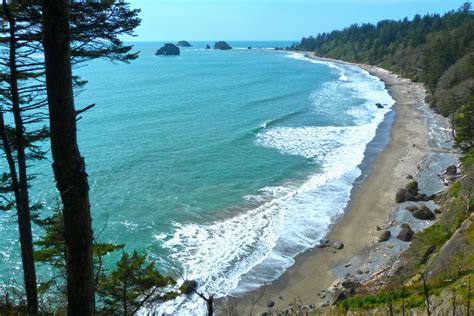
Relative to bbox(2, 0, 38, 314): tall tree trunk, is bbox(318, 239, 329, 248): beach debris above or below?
below

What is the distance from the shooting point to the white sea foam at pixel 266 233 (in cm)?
1873

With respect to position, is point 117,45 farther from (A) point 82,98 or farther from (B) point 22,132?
(A) point 82,98

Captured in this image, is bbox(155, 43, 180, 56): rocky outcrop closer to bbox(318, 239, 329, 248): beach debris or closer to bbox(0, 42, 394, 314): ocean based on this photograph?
bbox(0, 42, 394, 314): ocean

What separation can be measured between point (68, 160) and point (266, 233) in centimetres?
2002

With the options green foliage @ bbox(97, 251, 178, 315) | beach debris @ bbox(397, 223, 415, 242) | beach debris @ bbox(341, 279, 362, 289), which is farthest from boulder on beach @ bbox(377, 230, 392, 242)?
green foliage @ bbox(97, 251, 178, 315)

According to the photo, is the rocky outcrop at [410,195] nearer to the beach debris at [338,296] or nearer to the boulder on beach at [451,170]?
the boulder on beach at [451,170]

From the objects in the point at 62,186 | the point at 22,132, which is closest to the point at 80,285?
the point at 62,186

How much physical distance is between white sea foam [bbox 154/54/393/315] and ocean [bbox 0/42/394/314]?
0.07 m

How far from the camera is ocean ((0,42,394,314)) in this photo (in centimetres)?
2066

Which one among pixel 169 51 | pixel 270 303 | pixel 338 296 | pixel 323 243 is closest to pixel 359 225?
pixel 323 243

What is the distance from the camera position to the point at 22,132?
352 inches

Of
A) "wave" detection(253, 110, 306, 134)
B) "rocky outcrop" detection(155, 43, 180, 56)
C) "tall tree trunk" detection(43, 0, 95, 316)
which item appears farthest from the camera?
"rocky outcrop" detection(155, 43, 180, 56)

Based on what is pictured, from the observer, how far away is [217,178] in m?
31.4

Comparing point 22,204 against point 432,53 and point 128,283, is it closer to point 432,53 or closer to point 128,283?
point 128,283
